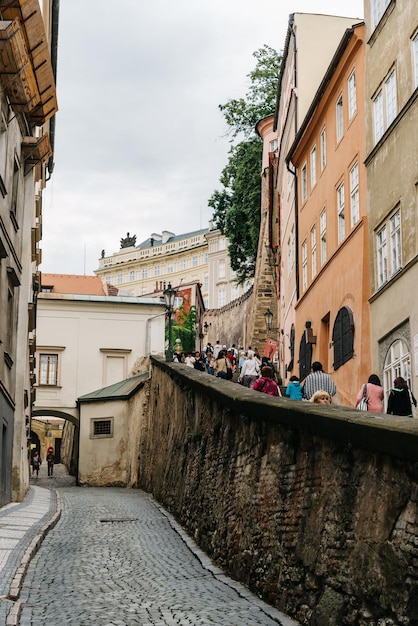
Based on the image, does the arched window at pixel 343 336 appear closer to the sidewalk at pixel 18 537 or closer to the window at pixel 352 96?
the window at pixel 352 96

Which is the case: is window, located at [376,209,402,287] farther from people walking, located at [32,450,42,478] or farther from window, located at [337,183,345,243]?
people walking, located at [32,450,42,478]

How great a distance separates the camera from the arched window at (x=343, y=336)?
2127 cm

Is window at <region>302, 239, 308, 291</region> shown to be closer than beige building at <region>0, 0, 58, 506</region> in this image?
No

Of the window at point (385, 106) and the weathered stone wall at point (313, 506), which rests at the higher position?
the window at point (385, 106)

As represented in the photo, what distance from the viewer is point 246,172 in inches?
2002

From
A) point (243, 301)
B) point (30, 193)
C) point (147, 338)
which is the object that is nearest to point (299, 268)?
point (30, 193)

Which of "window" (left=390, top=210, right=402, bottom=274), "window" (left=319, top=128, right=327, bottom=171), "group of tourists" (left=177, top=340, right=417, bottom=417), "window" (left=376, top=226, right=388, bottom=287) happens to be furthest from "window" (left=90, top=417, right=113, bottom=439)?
"window" (left=390, top=210, right=402, bottom=274)

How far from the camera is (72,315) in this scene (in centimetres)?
4322

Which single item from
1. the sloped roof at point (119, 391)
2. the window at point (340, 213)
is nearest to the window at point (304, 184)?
the window at point (340, 213)

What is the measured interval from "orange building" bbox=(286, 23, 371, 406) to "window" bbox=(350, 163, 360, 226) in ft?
0.08

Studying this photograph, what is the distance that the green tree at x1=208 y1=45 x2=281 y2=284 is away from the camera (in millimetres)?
50656

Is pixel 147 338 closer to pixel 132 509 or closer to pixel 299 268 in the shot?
pixel 299 268

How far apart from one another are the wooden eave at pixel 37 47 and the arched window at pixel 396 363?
383 inches

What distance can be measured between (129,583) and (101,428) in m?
27.3
